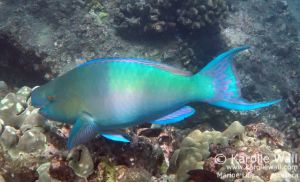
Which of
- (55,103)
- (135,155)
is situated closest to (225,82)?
(135,155)

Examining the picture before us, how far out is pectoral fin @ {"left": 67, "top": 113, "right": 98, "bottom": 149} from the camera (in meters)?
2.27

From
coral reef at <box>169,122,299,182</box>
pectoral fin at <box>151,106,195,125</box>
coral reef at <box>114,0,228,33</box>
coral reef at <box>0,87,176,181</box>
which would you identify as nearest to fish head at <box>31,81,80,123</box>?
coral reef at <box>0,87,176,181</box>

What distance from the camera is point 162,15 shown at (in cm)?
750

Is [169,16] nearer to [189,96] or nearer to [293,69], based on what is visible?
[293,69]

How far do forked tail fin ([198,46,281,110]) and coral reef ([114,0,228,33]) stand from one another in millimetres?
5061

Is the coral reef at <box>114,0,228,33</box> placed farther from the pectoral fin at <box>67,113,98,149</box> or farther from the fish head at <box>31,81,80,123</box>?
the pectoral fin at <box>67,113,98,149</box>

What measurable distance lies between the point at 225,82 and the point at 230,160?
3.75 feet

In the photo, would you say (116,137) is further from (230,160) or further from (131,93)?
(230,160)

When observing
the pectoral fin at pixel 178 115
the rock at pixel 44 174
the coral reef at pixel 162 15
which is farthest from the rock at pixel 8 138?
the coral reef at pixel 162 15

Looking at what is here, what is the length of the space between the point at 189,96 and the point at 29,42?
4.45 meters

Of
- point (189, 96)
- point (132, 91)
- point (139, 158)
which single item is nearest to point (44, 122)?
point (139, 158)

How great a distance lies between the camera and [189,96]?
2.33 meters

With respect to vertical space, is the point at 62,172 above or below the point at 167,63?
below

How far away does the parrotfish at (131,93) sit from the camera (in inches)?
90.5
